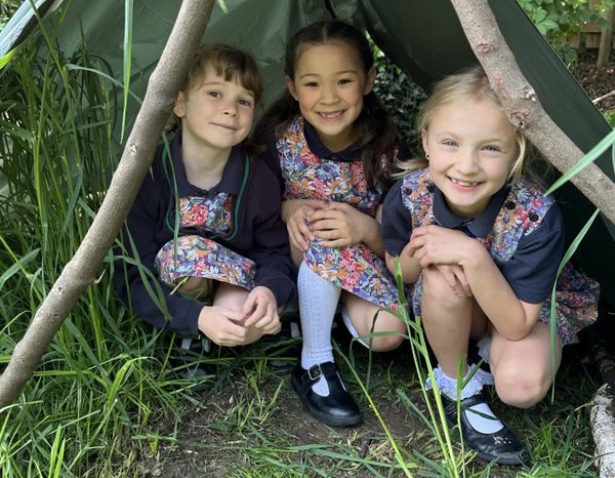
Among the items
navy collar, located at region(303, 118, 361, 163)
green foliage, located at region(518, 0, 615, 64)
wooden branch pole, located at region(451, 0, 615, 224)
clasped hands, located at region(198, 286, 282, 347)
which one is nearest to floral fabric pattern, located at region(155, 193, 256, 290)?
clasped hands, located at region(198, 286, 282, 347)

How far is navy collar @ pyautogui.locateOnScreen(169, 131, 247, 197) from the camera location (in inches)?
82.7

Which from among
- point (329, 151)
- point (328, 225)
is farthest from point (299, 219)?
point (329, 151)

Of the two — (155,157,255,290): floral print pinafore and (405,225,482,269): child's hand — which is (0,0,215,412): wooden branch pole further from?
(405,225,482,269): child's hand

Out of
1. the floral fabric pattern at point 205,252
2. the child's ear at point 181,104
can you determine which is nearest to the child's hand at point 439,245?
the floral fabric pattern at point 205,252

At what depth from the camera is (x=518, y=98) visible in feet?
3.84

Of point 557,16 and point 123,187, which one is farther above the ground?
point 123,187

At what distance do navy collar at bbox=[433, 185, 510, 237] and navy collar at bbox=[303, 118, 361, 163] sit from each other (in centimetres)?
44

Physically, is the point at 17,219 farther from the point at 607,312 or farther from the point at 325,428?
the point at 607,312

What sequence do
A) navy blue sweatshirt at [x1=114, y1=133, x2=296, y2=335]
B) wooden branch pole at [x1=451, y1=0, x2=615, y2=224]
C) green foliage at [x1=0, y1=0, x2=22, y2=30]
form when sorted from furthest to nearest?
1. green foliage at [x1=0, y1=0, x2=22, y2=30]
2. navy blue sweatshirt at [x1=114, y1=133, x2=296, y2=335]
3. wooden branch pole at [x1=451, y1=0, x2=615, y2=224]

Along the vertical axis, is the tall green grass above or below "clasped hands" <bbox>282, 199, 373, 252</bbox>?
above

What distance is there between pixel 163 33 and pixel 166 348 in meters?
1.03

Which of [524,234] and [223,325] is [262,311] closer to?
[223,325]

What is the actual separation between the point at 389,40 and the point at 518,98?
166 cm

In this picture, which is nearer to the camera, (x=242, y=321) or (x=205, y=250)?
(x=242, y=321)
